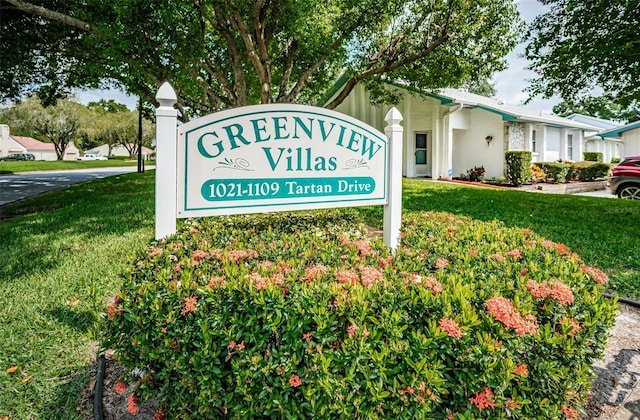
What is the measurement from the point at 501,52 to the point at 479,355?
35.2ft

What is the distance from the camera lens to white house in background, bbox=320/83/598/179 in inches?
634

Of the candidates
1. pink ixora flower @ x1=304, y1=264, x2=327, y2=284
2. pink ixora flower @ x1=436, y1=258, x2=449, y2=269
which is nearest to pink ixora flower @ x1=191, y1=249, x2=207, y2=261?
pink ixora flower @ x1=304, y1=264, x2=327, y2=284

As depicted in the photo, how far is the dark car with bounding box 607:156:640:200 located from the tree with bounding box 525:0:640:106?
10.9ft

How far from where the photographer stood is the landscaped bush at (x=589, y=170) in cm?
1788

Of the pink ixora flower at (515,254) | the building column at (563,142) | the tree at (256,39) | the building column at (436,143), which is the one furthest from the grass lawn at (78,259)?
the building column at (563,142)

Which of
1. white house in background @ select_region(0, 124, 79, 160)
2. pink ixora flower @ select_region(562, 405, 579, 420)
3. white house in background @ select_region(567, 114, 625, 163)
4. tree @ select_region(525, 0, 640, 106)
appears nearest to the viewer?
pink ixora flower @ select_region(562, 405, 579, 420)

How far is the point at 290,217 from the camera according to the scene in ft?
12.8

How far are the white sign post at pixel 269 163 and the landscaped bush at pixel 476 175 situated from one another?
14.3m

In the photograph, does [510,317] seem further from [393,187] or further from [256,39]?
[256,39]

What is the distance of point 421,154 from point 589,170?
800 centimetres

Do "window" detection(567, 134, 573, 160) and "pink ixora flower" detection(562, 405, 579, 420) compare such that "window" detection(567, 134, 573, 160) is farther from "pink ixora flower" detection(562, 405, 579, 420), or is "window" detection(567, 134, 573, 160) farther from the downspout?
"pink ixora flower" detection(562, 405, 579, 420)

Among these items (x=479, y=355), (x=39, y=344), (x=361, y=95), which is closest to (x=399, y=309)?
A: (x=479, y=355)

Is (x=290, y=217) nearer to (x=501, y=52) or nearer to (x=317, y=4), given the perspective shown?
(x=317, y=4)

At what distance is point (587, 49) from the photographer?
25.0 feet
